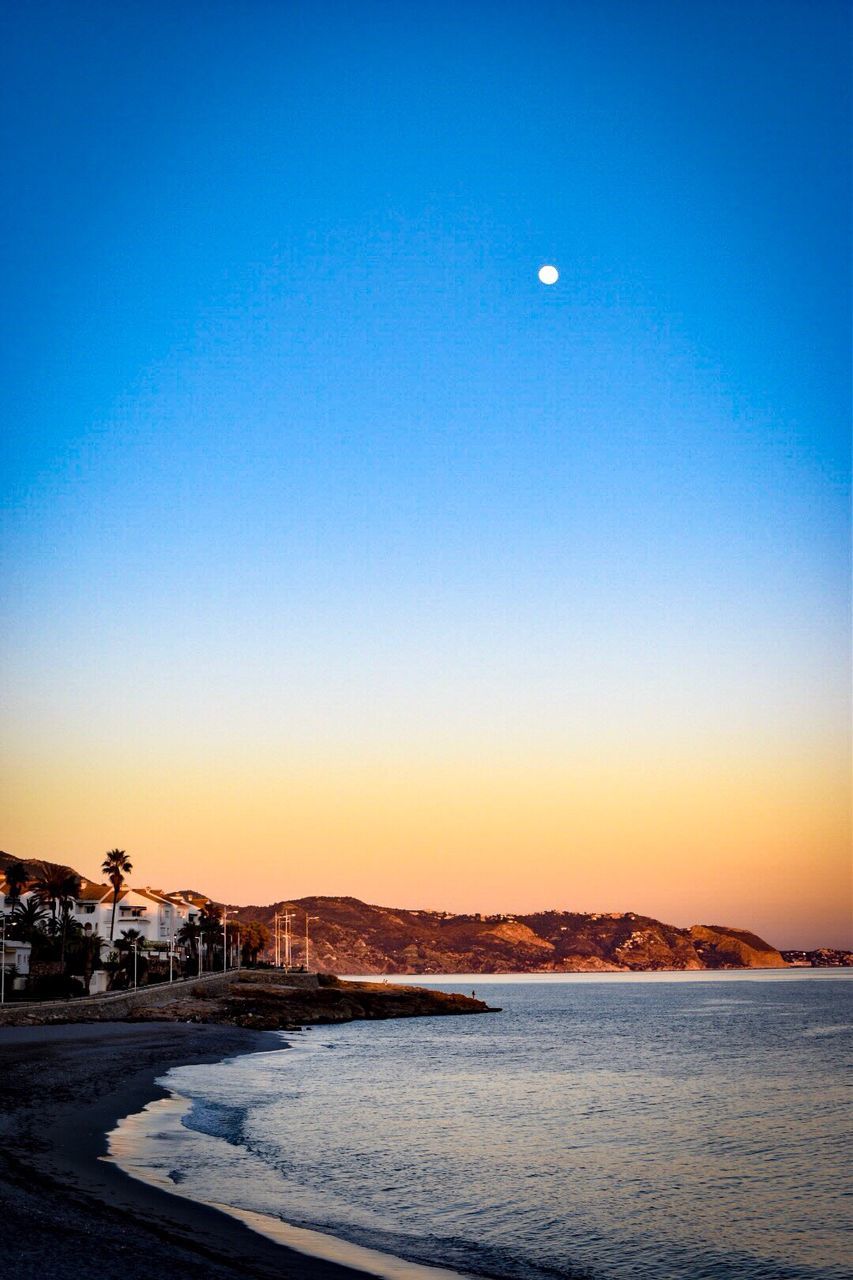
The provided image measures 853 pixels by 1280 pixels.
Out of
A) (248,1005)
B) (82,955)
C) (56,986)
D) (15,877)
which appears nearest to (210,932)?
(248,1005)

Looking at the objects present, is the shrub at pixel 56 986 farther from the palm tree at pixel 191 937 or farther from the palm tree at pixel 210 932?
A: the palm tree at pixel 210 932

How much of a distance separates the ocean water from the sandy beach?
113cm

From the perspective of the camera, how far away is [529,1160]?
2900 cm

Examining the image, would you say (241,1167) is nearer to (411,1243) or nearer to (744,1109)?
(411,1243)

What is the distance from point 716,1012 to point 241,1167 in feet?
395

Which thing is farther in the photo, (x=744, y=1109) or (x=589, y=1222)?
(x=744, y=1109)

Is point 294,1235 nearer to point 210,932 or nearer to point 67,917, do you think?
point 67,917

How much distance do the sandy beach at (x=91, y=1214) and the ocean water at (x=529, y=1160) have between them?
1.13 m

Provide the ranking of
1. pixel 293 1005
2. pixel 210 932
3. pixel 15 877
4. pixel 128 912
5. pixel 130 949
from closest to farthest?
pixel 15 877
pixel 293 1005
pixel 130 949
pixel 128 912
pixel 210 932

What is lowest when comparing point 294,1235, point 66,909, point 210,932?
point 294,1235

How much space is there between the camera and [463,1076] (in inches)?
2154

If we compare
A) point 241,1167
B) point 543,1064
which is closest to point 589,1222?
point 241,1167

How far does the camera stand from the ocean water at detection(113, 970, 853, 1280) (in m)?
19.8

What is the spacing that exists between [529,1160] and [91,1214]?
47.9 feet
